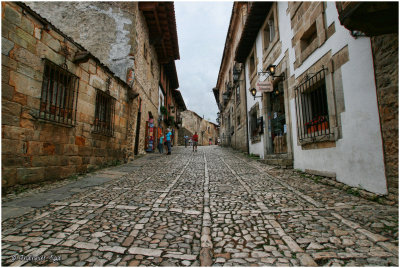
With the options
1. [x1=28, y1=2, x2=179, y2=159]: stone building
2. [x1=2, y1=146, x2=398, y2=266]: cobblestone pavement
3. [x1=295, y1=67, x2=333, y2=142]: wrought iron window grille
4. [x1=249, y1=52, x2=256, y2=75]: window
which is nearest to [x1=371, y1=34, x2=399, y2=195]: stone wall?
[x1=2, y1=146, x2=398, y2=266]: cobblestone pavement

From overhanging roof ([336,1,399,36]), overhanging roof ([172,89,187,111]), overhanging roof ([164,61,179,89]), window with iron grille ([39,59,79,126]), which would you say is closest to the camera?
overhanging roof ([336,1,399,36])

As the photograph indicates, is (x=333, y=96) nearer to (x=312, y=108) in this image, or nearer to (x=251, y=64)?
(x=312, y=108)

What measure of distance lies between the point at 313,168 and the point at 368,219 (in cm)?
277

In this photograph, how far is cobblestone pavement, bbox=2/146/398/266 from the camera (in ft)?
6.27

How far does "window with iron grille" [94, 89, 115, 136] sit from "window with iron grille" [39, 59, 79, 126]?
3.85 ft

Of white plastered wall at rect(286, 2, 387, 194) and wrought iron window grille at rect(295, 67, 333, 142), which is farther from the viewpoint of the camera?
wrought iron window grille at rect(295, 67, 333, 142)

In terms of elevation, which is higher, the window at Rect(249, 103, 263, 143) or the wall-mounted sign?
the wall-mounted sign

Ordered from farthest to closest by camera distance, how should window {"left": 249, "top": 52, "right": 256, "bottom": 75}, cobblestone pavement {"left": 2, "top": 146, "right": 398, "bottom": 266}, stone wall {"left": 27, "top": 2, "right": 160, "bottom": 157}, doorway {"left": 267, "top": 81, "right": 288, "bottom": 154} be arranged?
1. window {"left": 249, "top": 52, "right": 256, "bottom": 75}
2. stone wall {"left": 27, "top": 2, "right": 160, "bottom": 157}
3. doorway {"left": 267, "top": 81, "right": 288, "bottom": 154}
4. cobblestone pavement {"left": 2, "top": 146, "right": 398, "bottom": 266}

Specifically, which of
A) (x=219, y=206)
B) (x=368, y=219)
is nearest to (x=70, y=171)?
(x=219, y=206)

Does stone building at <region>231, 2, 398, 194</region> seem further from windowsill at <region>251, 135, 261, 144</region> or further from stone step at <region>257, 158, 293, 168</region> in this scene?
windowsill at <region>251, 135, 261, 144</region>

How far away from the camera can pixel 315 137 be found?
16.8 feet

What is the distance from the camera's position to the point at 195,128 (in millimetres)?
39688

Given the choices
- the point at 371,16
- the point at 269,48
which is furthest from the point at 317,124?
the point at 269,48

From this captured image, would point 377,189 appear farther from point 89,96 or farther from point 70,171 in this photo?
point 89,96
